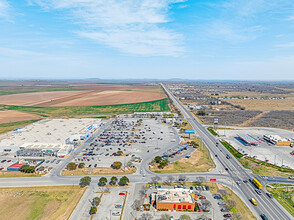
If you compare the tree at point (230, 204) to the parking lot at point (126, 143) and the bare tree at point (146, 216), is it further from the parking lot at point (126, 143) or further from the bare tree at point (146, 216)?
the parking lot at point (126, 143)

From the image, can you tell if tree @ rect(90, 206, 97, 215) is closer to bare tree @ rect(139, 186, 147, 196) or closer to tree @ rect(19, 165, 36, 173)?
bare tree @ rect(139, 186, 147, 196)

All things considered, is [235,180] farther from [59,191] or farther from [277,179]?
[59,191]

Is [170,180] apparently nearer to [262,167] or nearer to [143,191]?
[143,191]

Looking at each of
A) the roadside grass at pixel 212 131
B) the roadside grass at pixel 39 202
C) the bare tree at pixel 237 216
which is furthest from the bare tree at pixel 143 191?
the roadside grass at pixel 212 131

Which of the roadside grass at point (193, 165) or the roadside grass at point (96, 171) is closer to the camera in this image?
the roadside grass at point (96, 171)

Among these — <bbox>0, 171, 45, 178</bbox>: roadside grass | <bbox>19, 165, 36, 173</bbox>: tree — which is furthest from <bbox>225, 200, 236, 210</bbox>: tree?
<bbox>19, 165, 36, 173</bbox>: tree
